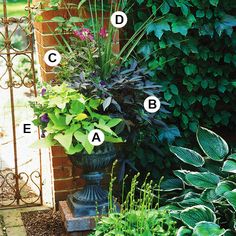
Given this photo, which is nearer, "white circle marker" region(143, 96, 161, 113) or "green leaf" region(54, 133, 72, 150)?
"green leaf" region(54, 133, 72, 150)

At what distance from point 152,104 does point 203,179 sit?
0.58 metres

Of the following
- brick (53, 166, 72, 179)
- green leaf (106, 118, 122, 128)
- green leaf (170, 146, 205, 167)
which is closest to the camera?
green leaf (106, 118, 122, 128)

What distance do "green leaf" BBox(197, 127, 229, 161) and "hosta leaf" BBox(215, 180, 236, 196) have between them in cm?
39

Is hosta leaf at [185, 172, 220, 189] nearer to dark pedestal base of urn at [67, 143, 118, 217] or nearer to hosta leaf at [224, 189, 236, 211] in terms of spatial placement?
hosta leaf at [224, 189, 236, 211]

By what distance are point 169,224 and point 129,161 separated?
852 millimetres

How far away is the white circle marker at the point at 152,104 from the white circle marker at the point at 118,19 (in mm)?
548

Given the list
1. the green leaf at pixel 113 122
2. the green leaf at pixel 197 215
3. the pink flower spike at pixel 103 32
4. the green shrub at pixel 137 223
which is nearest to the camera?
the green shrub at pixel 137 223

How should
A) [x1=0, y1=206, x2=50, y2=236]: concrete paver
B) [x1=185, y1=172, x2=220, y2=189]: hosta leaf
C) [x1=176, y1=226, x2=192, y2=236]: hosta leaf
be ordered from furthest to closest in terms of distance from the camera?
[x1=0, y1=206, x2=50, y2=236]: concrete paver → [x1=185, y1=172, x2=220, y2=189]: hosta leaf → [x1=176, y1=226, x2=192, y2=236]: hosta leaf

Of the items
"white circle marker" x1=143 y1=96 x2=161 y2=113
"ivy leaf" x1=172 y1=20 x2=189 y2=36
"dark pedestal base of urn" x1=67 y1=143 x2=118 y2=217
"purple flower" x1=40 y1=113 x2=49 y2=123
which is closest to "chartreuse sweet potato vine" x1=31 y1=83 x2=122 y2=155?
"purple flower" x1=40 y1=113 x2=49 y2=123

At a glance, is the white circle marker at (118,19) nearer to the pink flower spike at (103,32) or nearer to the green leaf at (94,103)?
the pink flower spike at (103,32)

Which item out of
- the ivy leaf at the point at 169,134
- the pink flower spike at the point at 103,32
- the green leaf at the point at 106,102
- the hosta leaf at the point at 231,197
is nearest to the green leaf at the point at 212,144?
the ivy leaf at the point at 169,134

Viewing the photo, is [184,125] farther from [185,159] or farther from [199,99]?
[185,159]

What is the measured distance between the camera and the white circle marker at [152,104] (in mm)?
3855

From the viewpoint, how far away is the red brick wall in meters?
4.16
